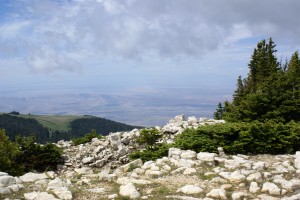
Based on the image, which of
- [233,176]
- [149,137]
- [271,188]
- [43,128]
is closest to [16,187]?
[233,176]

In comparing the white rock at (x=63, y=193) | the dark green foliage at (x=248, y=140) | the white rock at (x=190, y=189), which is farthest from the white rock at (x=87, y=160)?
the white rock at (x=190, y=189)

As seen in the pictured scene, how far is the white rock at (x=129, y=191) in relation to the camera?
9064mm

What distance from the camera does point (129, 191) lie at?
30.6 feet

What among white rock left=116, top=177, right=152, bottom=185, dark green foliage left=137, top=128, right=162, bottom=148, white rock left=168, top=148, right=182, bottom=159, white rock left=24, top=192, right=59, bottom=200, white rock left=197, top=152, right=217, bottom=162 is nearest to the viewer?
white rock left=24, top=192, right=59, bottom=200

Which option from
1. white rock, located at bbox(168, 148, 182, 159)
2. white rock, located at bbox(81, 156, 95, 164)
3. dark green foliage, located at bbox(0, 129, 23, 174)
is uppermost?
white rock, located at bbox(168, 148, 182, 159)

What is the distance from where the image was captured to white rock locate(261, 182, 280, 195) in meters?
9.24

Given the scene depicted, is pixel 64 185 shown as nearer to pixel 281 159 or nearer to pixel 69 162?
pixel 281 159

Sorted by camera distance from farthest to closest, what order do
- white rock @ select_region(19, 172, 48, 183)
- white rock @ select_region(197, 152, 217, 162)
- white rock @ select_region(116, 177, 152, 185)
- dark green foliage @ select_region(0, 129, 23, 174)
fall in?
dark green foliage @ select_region(0, 129, 23, 174)
white rock @ select_region(197, 152, 217, 162)
white rock @ select_region(19, 172, 48, 183)
white rock @ select_region(116, 177, 152, 185)

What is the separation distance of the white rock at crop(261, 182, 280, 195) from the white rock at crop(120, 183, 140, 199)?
3626mm

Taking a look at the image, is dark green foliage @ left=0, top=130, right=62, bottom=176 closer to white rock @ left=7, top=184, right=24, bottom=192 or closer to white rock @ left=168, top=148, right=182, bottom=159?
white rock @ left=7, top=184, right=24, bottom=192

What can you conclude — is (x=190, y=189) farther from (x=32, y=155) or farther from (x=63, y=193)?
(x=32, y=155)

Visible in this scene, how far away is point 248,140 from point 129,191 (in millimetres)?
7788

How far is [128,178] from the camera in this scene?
426 inches

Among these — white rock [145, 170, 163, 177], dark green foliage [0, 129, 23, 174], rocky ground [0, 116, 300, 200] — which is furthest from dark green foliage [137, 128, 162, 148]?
white rock [145, 170, 163, 177]
